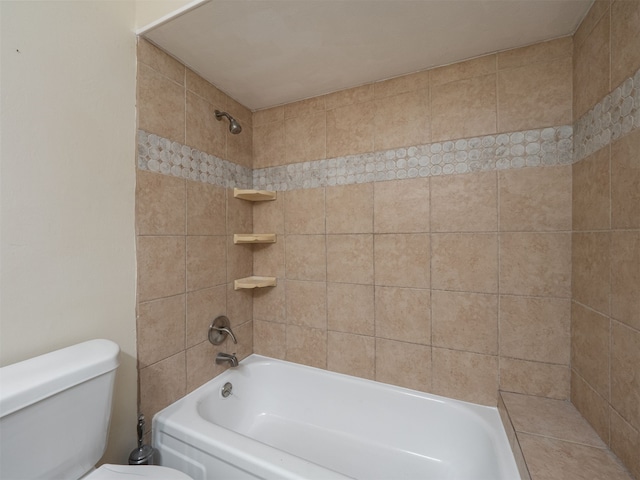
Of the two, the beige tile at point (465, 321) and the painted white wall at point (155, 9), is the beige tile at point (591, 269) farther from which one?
the painted white wall at point (155, 9)

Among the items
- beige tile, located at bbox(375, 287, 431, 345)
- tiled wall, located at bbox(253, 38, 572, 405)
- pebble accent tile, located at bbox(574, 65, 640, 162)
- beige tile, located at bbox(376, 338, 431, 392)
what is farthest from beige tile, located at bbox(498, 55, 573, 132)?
beige tile, located at bbox(376, 338, 431, 392)

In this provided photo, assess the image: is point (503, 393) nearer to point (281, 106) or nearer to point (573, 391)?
point (573, 391)

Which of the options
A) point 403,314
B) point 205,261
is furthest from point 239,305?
point 403,314

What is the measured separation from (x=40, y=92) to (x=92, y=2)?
42 centimetres

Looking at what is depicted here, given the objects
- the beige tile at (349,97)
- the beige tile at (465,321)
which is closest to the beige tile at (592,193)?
the beige tile at (465,321)

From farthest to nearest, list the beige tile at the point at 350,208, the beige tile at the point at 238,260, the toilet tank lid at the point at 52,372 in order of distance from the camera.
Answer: the beige tile at the point at 238,260 → the beige tile at the point at 350,208 → the toilet tank lid at the point at 52,372

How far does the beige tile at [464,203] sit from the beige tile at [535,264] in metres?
0.12

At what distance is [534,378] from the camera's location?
1.18 metres

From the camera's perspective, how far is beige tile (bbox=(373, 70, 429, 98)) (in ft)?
4.43

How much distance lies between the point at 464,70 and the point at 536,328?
126 centimetres

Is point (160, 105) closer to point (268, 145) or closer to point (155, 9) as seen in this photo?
point (155, 9)

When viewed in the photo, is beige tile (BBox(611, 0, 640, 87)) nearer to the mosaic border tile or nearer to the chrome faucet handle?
the mosaic border tile

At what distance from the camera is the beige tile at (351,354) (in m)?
1.48

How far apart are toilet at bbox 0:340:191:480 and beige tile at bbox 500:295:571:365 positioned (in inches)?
55.4
